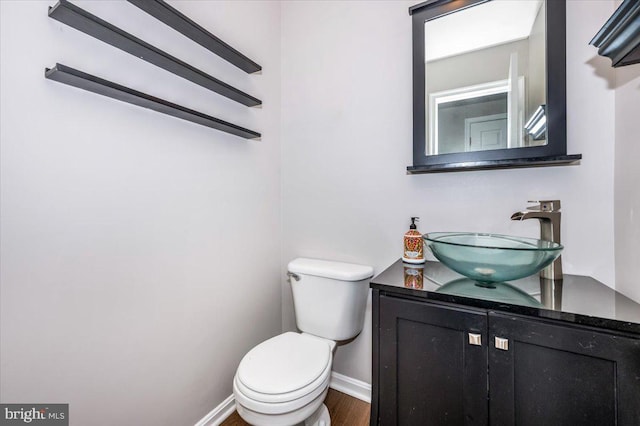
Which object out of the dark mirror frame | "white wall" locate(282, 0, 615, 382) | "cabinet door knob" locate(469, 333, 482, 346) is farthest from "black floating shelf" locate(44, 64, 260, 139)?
"cabinet door knob" locate(469, 333, 482, 346)

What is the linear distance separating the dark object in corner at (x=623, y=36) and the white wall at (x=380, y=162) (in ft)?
1.28

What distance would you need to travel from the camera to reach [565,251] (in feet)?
3.79

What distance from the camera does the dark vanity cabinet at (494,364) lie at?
0.74 metres

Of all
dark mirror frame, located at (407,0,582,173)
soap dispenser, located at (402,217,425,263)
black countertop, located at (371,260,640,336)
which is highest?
dark mirror frame, located at (407,0,582,173)

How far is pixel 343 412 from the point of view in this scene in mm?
1522

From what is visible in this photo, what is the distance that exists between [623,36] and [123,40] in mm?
1487

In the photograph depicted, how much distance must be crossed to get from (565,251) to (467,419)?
0.79 meters

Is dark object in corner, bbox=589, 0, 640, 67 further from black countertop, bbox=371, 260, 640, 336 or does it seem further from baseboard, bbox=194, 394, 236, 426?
baseboard, bbox=194, 394, 236, 426

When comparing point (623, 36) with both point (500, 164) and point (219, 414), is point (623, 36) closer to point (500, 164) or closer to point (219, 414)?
point (500, 164)

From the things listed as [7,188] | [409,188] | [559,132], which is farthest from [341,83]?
[7,188]

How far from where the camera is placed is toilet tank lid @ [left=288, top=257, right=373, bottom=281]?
1.44m

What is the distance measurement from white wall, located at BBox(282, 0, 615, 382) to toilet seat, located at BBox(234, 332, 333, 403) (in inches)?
17.2

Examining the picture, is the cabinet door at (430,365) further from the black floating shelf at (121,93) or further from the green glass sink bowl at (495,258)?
the black floating shelf at (121,93)

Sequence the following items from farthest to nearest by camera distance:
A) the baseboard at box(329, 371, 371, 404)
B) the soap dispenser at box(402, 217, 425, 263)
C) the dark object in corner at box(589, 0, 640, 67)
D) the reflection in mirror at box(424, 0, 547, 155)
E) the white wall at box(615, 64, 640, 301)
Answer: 1. the baseboard at box(329, 371, 371, 404)
2. the soap dispenser at box(402, 217, 425, 263)
3. the reflection in mirror at box(424, 0, 547, 155)
4. the white wall at box(615, 64, 640, 301)
5. the dark object in corner at box(589, 0, 640, 67)
